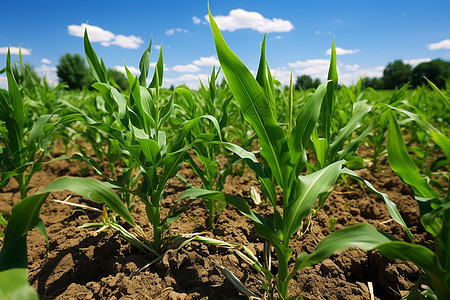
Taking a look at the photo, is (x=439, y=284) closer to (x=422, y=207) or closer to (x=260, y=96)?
(x=422, y=207)

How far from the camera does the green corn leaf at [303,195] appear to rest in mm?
936

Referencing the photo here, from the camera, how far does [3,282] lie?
0.54m

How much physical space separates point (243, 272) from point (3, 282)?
3.07ft

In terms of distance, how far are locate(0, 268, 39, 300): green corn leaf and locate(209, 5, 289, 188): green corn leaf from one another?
76 cm

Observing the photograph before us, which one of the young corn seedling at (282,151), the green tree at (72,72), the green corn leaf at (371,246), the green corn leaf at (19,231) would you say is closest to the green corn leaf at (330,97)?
the young corn seedling at (282,151)

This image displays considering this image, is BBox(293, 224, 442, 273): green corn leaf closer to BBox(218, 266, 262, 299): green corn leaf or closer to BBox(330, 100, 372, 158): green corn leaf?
BBox(218, 266, 262, 299): green corn leaf

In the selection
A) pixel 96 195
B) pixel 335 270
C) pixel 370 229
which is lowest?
pixel 335 270

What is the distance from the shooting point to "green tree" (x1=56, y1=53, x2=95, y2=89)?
41.3 m

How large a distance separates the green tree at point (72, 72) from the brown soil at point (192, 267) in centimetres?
4579

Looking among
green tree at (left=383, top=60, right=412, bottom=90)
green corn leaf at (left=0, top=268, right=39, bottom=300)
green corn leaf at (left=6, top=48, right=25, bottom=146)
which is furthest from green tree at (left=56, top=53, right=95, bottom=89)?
green tree at (left=383, top=60, right=412, bottom=90)

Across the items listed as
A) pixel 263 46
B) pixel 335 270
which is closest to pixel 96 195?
pixel 263 46

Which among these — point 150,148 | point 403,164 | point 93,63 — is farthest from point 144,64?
point 403,164

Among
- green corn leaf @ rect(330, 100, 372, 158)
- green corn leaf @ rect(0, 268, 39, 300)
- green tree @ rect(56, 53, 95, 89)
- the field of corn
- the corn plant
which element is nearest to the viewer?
green corn leaf @ rect(0, 268, 39, 300)

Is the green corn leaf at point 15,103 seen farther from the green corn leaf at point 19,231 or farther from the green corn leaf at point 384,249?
the green corn leaf at point 384,249
